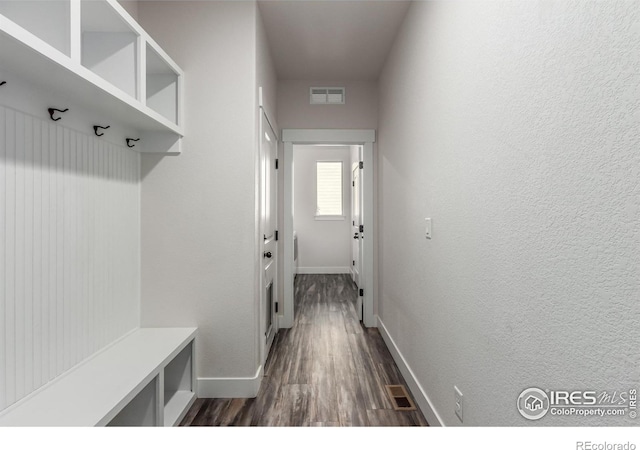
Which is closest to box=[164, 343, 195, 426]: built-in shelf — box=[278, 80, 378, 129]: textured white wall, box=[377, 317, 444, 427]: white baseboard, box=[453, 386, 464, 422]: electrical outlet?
box=[377, 317, 444, 427]: white baseboard

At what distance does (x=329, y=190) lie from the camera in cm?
676

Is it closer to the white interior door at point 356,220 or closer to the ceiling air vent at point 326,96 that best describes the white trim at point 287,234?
the ceiling air vent at point 326,96

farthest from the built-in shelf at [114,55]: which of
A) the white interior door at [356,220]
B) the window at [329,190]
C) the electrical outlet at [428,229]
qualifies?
the window at [329,190]

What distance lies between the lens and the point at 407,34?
96.1 inches

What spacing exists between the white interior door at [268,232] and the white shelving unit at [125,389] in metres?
0.61

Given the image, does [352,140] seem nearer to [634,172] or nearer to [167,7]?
[167,7]

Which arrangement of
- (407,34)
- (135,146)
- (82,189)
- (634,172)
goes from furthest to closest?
(407,34), (135,146), (82,189), (634,172)

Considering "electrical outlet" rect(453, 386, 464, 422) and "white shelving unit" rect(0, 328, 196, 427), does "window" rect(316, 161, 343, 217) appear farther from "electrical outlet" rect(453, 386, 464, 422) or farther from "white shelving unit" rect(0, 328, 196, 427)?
"electrical outlet" rect(453, 386, 464, 422)

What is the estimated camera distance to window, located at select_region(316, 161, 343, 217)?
673 cm

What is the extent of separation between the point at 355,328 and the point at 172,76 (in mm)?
2851

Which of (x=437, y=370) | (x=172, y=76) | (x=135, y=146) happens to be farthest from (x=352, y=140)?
(x=437, y=370)

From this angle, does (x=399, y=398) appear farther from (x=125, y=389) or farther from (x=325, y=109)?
(x=325, y=109)

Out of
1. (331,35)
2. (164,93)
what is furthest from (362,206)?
(164,93)

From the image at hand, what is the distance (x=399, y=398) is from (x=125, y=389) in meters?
1.61
